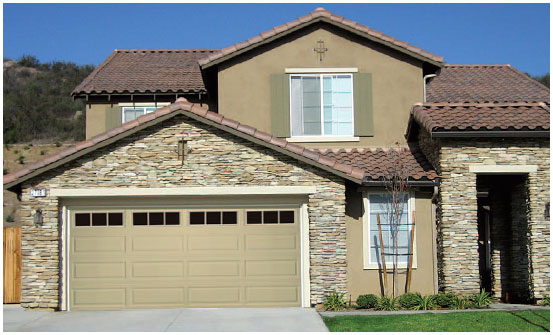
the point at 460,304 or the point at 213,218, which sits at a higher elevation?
the point at 213,218

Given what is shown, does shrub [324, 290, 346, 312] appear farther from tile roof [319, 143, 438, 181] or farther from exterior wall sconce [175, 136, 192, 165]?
exterior wall sconce [175, 136, 192, 165]

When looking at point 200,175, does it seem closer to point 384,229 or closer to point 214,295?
point 214,295

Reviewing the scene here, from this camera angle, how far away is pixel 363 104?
54.3 ft

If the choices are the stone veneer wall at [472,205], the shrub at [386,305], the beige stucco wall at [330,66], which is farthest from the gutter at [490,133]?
the shrub at [386,305]

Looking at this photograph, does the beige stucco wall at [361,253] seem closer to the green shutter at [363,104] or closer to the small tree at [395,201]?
the small tree at [395,201]

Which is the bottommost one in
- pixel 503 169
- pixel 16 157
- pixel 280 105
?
pixel 503 169

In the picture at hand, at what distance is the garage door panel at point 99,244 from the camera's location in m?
14.1

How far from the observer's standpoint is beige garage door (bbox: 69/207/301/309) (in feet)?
46.3

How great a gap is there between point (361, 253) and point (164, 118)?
522 centimetres

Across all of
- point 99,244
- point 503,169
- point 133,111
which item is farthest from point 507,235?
point 133,111

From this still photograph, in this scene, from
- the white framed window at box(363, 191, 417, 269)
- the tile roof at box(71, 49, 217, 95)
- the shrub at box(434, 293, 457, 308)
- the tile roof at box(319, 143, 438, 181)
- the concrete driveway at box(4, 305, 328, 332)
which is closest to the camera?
the concrete driveway at box(4, 305, 328, 332)

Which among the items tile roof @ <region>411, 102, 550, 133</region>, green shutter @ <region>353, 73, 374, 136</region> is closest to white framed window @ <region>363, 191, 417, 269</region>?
tile roof @ <region>411, 102, 550, 133</region>

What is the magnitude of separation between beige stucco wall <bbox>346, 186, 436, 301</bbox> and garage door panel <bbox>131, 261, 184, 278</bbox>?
12.3ft

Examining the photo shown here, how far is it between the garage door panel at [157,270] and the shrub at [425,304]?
4921 millimetres
